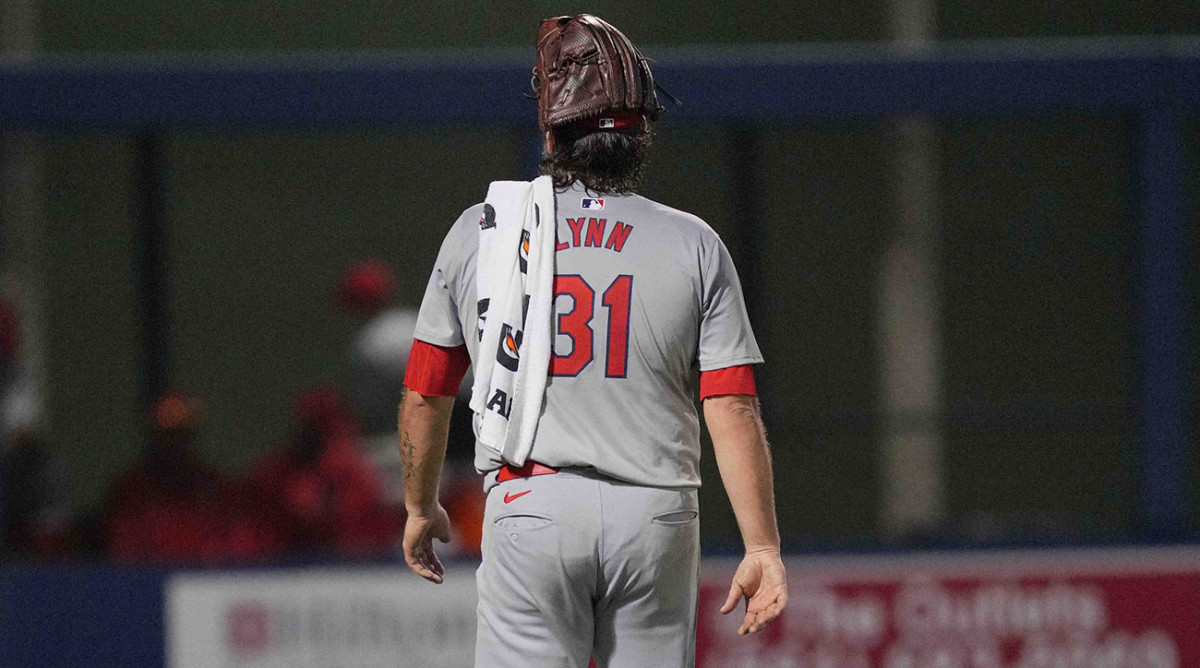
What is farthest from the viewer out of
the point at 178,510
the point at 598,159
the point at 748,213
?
the point at 748,213

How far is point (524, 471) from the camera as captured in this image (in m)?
2.46

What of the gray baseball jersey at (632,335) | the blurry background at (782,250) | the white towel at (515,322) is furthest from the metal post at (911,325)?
the white towel at (515,322)

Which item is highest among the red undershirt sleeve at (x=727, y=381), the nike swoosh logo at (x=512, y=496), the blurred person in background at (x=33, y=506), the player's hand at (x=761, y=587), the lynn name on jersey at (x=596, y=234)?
the lynn name on jersey at (x=596, y=234)

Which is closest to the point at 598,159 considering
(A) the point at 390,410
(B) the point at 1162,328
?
(A) the point at 390,410

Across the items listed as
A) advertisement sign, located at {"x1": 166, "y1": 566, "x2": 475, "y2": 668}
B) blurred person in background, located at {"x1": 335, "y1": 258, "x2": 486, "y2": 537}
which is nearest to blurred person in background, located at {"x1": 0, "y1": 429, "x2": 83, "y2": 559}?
advertisement sign, located at {"x1": 166, "y1": 566, "x2": 475, "y2": 668}

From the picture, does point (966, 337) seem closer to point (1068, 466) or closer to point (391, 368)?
point (1068, 466)

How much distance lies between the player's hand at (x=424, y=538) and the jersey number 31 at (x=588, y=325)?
425mm

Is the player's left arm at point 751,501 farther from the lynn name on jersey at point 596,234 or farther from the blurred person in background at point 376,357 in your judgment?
the blurred person in background at point 376,357

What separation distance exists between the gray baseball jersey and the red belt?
2cm

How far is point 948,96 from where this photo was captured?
4.86m

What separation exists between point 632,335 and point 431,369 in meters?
0.40

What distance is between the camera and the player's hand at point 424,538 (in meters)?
2.64

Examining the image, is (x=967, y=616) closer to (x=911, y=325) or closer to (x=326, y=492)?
(x=326, y=492)

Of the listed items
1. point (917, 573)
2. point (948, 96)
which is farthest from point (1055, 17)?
point (917, 573)
